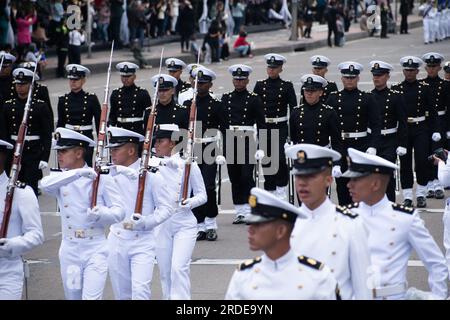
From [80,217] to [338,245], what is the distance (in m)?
2.97

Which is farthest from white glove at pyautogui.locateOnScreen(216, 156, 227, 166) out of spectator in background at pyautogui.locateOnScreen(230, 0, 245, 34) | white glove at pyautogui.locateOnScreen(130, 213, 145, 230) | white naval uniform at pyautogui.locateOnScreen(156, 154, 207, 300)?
spectator in background at pyautogui.locateOnScreen(230, 0, 245, 34)

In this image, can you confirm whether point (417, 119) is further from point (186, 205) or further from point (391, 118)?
point (186, 205)

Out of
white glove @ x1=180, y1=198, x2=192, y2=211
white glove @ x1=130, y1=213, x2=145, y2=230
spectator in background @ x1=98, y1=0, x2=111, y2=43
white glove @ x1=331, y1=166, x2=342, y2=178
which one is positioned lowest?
spectator in background @ x1=98, y1=0, x2=111, y2=43

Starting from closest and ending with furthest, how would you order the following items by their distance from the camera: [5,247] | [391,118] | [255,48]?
[5,247]
[391,118]
[255,48]

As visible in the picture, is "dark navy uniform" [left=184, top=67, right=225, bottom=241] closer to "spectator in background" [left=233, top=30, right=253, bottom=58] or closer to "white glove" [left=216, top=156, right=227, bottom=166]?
"white glove" [left=216, top=156, right=227, bottom=166]

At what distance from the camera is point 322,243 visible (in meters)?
7.74

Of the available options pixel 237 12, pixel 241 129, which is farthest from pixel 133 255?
pixel 237 12

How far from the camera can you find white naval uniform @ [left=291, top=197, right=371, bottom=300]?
769cm

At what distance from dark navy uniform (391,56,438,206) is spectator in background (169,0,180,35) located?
85.3ft

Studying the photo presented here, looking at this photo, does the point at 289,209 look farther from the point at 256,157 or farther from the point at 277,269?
the point at 256,157

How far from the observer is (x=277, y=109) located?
53.9 feet

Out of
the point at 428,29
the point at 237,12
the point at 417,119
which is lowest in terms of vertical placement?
the point at 428,29

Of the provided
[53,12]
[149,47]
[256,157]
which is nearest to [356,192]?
[256,157]

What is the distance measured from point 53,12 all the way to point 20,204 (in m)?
24.7
